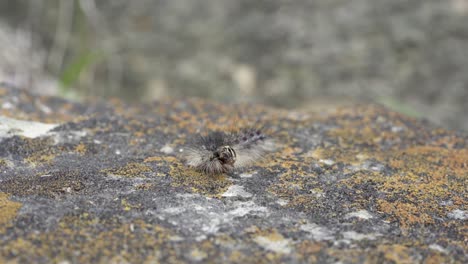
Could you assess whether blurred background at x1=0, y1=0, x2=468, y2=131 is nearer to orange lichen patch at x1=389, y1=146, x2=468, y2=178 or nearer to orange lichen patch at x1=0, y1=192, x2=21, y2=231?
orange lichen patch at x1=389, y1=146, x2=468, y2=178

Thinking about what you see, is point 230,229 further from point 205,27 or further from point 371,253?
point 205,27

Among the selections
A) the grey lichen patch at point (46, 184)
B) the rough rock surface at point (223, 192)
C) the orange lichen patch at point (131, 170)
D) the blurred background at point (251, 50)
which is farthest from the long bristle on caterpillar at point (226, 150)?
the blurred background at point (251, 50)

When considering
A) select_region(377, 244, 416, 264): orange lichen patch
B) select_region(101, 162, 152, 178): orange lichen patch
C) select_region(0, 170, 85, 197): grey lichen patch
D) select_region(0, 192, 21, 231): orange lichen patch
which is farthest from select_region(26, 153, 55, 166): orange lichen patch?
select_region(377, 244, 416, 264): orange lichen patch

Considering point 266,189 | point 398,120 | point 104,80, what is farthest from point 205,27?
point 266,189

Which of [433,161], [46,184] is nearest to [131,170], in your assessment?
[46,184]

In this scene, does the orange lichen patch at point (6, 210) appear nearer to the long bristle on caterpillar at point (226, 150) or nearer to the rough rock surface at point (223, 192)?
the rough rock surface at point (223, 192)

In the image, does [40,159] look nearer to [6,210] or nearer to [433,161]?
[6,210]
